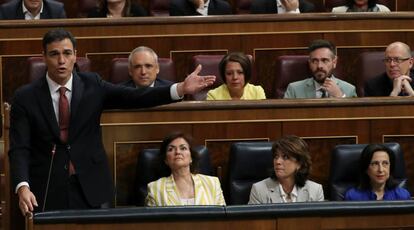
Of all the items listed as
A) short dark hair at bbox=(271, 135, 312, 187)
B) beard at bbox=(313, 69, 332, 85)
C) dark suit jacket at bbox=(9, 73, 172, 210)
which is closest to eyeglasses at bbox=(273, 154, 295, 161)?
short dark hair at bbox=(271, 135, 312, 187)

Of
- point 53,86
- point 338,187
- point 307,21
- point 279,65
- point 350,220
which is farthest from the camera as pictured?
point 307,21

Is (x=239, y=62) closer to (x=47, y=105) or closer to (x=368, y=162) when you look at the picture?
(x=368, y=162)

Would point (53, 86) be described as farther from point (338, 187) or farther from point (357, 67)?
point (357, 67)

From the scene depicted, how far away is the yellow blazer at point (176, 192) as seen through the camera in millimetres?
2473

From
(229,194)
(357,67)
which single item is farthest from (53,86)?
(357,67)

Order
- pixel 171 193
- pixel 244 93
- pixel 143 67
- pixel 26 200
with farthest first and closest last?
pixel 244 93 < pixel 143 67 < pixel 171 193 < pixel 26 200

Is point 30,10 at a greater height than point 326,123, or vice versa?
point 30,10

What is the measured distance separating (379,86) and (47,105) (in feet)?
4.15

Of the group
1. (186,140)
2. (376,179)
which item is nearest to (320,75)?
(376,179)

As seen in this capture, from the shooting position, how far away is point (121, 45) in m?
3.40

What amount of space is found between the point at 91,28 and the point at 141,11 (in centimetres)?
31

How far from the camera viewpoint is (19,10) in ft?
11.6

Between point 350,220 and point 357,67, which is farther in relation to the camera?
point 357,67

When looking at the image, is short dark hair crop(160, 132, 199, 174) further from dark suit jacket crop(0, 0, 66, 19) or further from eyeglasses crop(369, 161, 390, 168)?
dark suit jacket crop(0, 0, 66, 19)
